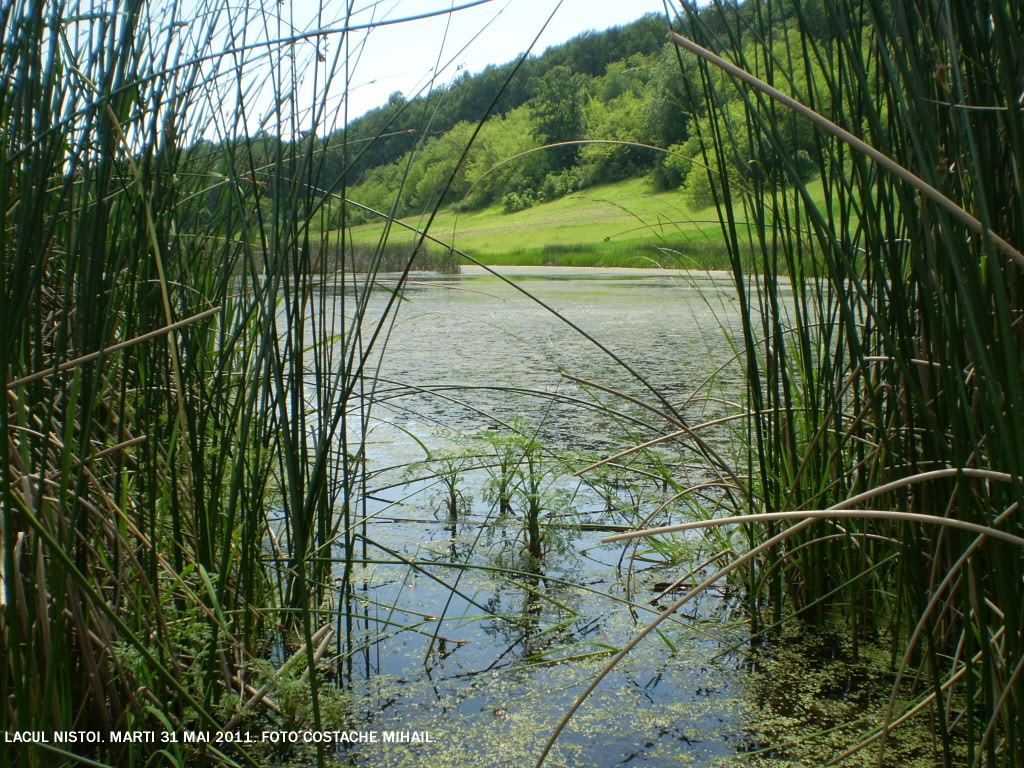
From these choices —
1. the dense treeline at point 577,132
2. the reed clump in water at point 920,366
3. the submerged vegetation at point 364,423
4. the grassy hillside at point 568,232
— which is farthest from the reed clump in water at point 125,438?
the grassy hillside at point 568,232

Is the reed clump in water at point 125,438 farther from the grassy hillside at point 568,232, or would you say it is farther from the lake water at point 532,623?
the grassy hillside at point 568,232

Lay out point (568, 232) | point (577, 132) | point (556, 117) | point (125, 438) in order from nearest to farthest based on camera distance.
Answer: point (125, 438)
point (556, 117)
point (577, 132)
point (568, 232)

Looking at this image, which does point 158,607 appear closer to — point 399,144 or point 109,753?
point 109,753

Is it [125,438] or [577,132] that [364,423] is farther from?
[577,132]

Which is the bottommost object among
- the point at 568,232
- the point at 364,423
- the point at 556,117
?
the point at 364,423

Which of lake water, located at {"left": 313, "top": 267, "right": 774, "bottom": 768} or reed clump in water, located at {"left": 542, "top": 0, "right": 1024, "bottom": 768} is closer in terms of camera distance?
reed clump in water, located at {"left": 542, "top": 0, "right": 1024, "bottom": 768}

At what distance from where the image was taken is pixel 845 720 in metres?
0.98

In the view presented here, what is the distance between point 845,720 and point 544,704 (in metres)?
0.35

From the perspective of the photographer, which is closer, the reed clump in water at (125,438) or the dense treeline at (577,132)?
the reed clump in water at (125,438)

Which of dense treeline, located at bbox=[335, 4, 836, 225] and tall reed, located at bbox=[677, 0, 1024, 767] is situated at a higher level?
dense treeline, located at bbox=[335, 4, 836, 225]

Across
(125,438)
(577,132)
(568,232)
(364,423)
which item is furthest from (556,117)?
(568,232)

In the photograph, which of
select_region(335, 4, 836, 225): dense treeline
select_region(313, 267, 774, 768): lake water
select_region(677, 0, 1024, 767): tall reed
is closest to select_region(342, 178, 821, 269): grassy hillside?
select_region(335, 4, 836, 225): dense treeline

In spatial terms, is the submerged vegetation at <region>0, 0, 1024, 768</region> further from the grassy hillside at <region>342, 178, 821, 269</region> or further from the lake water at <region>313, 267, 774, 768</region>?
the grassy hillside at <region>342, 178, 821, 269</region>

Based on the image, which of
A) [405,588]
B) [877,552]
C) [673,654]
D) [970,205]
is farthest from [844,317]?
[405,588]
